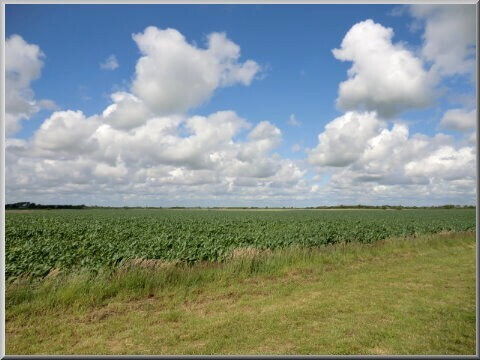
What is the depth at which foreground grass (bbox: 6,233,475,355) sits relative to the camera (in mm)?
6961

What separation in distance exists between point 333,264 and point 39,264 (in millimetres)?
12087

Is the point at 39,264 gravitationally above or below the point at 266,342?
above

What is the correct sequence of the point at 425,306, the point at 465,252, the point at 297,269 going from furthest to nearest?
the point at 465,252 → the point at 297,269 → the point at 425,306

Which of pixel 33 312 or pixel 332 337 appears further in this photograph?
pixel 33 312

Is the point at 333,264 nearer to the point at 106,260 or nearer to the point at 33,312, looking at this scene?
the point at 106,260

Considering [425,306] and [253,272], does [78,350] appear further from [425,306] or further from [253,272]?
[425,306]

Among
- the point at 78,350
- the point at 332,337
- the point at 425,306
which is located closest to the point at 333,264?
the point at 425,306

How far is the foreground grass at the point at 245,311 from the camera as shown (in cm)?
696

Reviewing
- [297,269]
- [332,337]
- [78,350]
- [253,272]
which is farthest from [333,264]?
[78,350]

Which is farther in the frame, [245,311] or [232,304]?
[232,304]

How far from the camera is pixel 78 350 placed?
686cm

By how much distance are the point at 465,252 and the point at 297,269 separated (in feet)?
42.7

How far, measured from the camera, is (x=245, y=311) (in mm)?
9039

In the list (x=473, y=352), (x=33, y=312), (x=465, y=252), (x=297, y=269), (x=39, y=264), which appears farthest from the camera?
(x=465, y=252)
